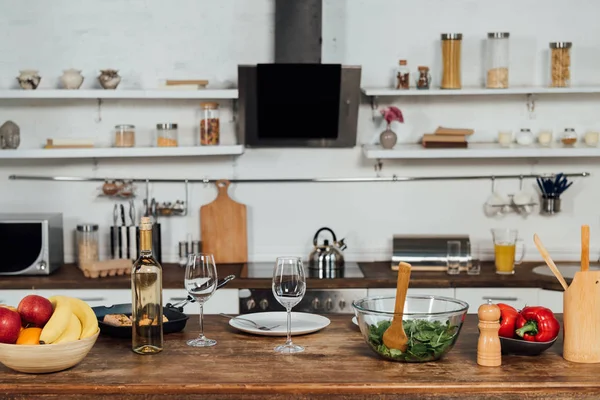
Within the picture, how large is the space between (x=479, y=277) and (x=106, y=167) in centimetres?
222

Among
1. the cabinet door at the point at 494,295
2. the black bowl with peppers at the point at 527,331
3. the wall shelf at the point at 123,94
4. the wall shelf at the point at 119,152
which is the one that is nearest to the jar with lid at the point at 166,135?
the wall shelf at the point at 119,152

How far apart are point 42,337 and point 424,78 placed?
3.00 m

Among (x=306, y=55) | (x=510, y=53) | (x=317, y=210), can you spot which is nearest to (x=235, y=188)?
(x=317, y=210)

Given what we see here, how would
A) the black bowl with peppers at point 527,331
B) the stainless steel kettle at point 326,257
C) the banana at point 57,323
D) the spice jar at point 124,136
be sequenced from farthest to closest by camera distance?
the spice jar at point 124,136 → the stainless steel kettle at point 326,257 → the black bowl with peppers at point 527,331 → the banana at point 57,323

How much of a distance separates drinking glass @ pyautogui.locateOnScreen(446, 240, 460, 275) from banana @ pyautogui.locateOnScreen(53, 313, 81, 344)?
8.54 ft

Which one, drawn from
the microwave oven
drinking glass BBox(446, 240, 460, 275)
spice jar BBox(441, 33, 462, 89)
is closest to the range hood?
spice jar BBox(441, 33, 462, 89)

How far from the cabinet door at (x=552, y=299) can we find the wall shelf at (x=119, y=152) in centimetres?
178

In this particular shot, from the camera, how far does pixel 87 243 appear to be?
15.8 feet

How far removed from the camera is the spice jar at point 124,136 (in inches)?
188

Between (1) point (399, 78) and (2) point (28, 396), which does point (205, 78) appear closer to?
(1) point (399, 78)

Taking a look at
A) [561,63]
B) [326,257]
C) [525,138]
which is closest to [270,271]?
[326,257]

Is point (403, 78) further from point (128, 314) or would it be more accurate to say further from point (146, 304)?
point (146, 304)

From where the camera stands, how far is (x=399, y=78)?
479 centimetres

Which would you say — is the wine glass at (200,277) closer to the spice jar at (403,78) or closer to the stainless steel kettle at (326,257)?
the stainless steel kettle at (326,257)
